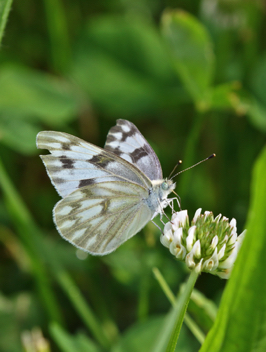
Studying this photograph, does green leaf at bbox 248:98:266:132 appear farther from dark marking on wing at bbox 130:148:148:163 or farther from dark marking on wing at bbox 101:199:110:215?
dark marking on wing at bbox 101:199:110:215

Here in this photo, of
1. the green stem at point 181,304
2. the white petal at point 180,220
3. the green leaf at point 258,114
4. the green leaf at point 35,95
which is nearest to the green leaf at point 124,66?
the green leaf at point 35,95

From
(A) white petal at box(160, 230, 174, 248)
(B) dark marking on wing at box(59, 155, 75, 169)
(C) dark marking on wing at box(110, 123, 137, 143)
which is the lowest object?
(A) white petal at box(160, 230, 174, 248)

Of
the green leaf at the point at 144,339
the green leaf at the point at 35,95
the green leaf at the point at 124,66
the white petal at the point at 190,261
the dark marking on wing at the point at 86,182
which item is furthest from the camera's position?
the green leaf at the point at 124,66

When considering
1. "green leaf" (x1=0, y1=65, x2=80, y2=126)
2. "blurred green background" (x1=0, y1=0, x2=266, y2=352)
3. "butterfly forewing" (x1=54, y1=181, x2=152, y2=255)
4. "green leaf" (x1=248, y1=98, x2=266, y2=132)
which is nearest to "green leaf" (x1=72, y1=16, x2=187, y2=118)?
"blurred green background" (x1=0, y1=0, x2=266, y2=352)

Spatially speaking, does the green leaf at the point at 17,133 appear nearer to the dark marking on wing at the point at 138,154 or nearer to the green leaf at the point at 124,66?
the green leaf at the point at 124,66

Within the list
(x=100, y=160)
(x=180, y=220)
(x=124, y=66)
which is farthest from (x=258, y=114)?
(x=180, y=220)

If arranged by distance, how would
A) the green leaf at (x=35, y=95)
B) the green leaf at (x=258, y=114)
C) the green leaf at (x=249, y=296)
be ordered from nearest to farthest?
the green leaf at (x=249, y=296), the green leaf at (x=35, y=95), the green leaf at (x=258, y=114)

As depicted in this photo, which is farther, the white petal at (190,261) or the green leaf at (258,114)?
the green leaf at (258,114)
